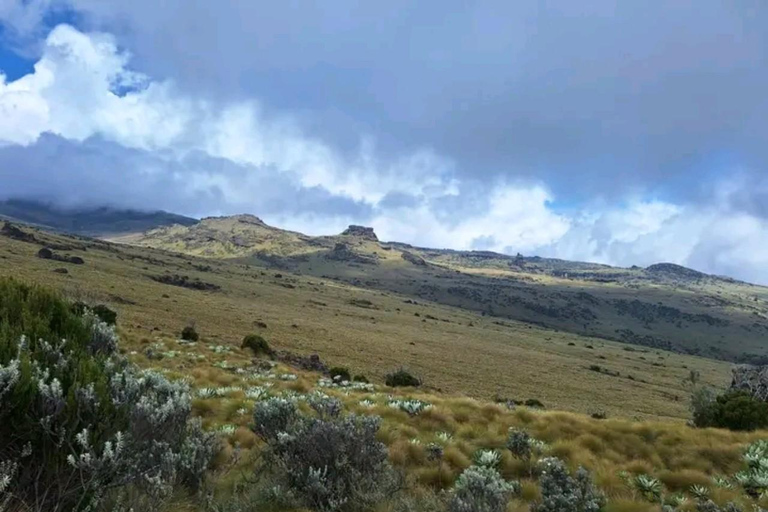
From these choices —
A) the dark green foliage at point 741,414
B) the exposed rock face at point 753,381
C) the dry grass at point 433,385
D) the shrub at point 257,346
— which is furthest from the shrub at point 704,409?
the shrub at point 257,346

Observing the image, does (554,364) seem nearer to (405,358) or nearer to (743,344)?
(405,358)

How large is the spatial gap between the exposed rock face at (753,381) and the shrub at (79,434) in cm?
2115

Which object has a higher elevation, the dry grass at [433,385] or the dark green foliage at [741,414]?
the dark green foliage at [741,414]

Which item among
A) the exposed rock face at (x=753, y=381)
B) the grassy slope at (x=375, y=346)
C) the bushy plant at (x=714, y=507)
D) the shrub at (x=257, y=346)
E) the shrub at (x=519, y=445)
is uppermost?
the exposed rock face at (x=753, y=381)

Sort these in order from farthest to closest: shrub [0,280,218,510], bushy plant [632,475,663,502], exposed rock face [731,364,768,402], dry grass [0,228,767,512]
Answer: exposed rock face [731,364,768,402] < dry grass [0,228,767,512] < bushy plant [632,475,663,502] < shrub [0,280,218,510]

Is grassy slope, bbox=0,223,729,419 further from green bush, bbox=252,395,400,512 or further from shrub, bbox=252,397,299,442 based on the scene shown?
green bush, bbox=252,395,400,512

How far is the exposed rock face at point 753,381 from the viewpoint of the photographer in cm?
1944

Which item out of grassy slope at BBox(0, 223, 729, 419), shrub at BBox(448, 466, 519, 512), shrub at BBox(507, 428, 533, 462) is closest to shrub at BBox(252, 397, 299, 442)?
shrub at BBox(448, 466, 519, 512)

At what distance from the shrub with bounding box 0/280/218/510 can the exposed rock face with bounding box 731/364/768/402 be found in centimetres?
2115

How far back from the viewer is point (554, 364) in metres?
56.0

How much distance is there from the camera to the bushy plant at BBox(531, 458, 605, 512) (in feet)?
20.2

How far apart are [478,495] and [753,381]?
20.0 meters

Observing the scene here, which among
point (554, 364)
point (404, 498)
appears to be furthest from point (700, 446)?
point (554, 364)

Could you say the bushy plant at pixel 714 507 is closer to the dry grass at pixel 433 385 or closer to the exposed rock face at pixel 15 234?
the dry grass at pixel 433 385
